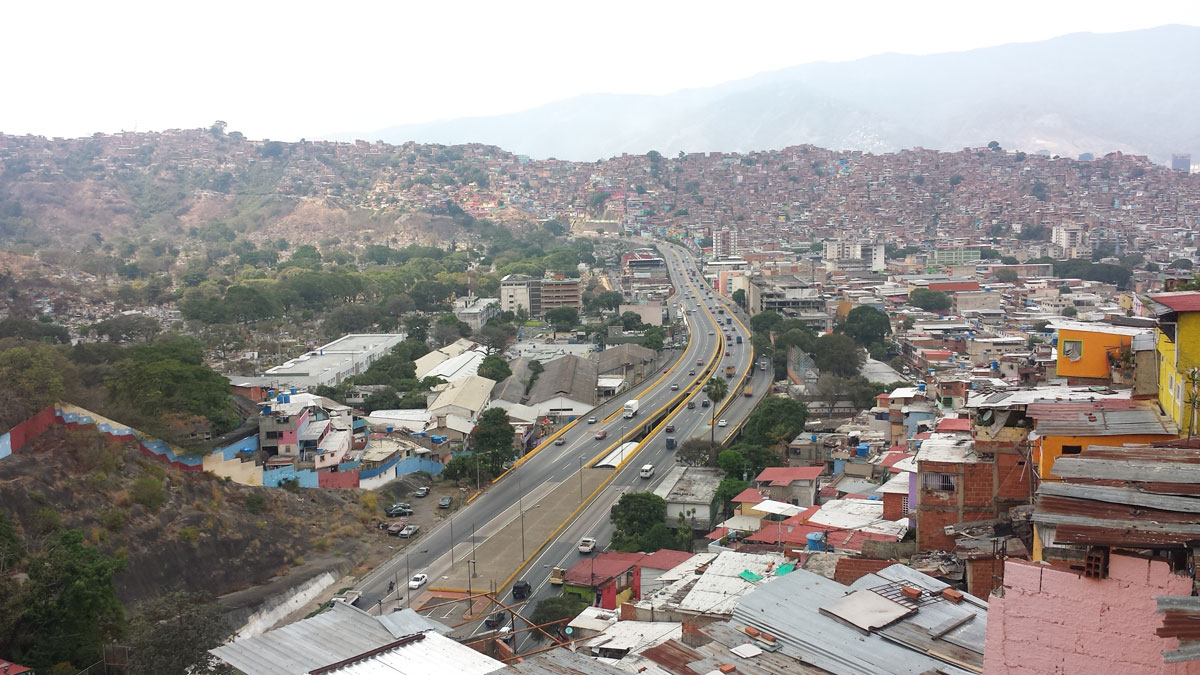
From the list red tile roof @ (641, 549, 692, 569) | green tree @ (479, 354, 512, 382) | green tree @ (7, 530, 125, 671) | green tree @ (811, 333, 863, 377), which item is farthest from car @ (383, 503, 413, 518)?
green tree @ (811, 333, 863, 377)

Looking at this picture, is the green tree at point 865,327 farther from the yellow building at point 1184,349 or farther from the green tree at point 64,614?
the yellow building at point 1184,349

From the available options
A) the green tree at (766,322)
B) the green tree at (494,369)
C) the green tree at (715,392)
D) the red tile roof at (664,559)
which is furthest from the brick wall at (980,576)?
the green tree at (766,322)

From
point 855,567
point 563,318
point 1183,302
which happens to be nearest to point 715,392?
point 563,318

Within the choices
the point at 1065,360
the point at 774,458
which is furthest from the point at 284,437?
the point at 1065,360

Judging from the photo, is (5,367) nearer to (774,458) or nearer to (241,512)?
(241,512)

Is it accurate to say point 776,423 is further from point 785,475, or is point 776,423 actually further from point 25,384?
point 25,384

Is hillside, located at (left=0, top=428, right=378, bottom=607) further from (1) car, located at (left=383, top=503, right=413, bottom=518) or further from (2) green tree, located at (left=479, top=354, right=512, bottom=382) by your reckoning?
(2) green tree, located at (left=479, top=354, right=512, bottom=382)
